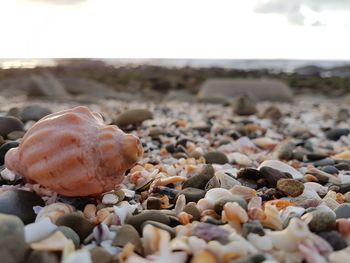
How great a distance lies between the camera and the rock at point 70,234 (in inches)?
78.7

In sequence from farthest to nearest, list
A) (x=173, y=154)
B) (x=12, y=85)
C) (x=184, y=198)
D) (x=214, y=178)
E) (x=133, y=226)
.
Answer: (x=12, y=85) < (x=173, y=154) < (x=214, y=178) < (x=184, y=198) < (x=133, y=226)

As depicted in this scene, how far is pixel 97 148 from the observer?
2.39m

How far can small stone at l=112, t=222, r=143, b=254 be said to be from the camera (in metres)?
1.97

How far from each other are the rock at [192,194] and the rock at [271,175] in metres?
0.41

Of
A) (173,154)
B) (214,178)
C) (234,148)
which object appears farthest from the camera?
(234,148)

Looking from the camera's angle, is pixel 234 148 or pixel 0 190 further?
pixel 234 148

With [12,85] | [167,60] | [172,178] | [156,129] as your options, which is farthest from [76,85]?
[167,60]

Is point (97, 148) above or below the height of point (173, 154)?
above

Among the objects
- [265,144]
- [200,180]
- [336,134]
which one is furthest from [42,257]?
[336,134]

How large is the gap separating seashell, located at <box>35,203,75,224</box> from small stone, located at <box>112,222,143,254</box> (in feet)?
1.00

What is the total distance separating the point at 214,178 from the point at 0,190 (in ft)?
3.40

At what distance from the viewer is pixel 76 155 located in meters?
2.34

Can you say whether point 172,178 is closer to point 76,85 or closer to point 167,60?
point 76,85

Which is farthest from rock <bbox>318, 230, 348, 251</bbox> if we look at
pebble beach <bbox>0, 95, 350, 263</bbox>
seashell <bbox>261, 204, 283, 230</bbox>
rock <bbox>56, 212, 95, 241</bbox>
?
rock <bbox>56, 212, 95, 241</bbox>
